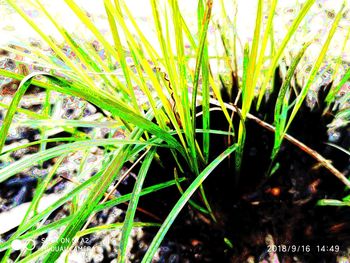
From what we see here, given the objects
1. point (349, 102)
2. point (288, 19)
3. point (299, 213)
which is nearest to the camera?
point (299, 213)

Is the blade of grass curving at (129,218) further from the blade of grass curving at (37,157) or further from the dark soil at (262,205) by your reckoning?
the dark soil at (262,205)

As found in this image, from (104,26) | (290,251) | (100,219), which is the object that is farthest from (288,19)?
(100,219)

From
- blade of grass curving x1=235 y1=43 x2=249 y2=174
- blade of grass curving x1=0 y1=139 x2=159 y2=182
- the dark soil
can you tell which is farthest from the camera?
the dark soil

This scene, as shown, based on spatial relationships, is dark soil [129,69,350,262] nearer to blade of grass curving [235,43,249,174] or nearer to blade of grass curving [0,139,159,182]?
blade of grass curving [235,43,249,174]

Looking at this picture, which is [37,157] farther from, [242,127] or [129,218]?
[242,127]

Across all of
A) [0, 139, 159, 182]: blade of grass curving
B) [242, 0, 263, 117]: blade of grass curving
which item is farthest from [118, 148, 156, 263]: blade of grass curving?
[242, 0, 263, 117]: blade of grass curving

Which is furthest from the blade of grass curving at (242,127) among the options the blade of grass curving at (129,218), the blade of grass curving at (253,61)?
the blade of grass curving at (129,218)

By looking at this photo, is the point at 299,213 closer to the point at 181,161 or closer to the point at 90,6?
the point at 181,161

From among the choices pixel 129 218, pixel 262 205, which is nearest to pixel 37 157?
pixel 129 218
